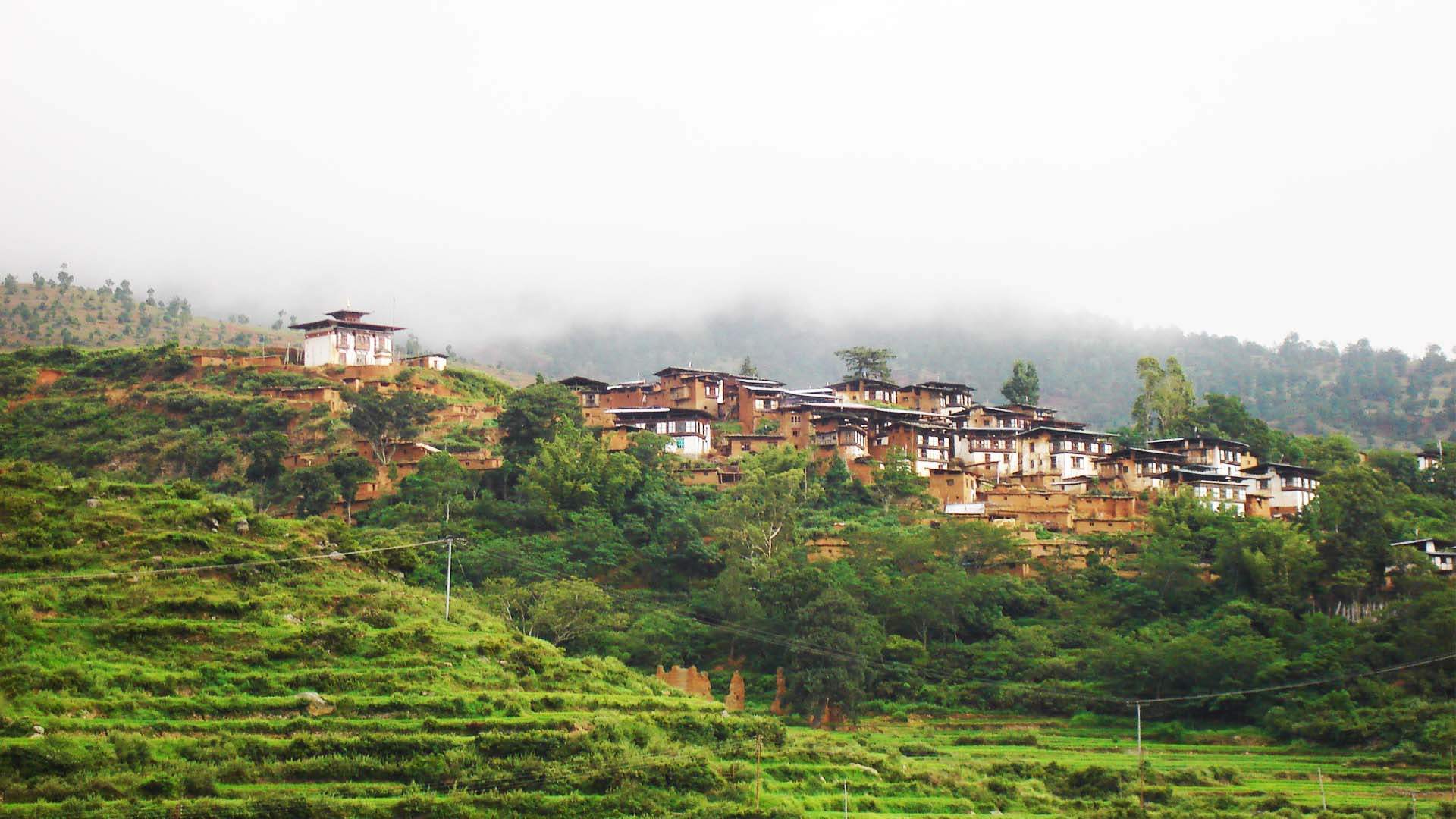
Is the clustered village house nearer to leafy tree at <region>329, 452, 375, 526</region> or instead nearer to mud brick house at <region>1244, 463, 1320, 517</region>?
mud brick house at <region>1244, 463, 1320, 517</region>

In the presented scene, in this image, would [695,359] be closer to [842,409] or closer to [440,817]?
[842,409]

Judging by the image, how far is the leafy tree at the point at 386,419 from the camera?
194 feet

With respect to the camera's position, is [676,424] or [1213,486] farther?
[676,424]

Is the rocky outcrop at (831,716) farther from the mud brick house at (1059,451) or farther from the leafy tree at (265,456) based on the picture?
the leafy tree at (265,456)

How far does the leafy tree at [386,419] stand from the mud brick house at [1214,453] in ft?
107

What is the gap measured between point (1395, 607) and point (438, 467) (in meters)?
33.7

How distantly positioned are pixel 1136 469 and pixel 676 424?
64.5 ft

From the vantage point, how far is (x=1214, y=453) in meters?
65.8

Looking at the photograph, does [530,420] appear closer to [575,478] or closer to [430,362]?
[575,478]

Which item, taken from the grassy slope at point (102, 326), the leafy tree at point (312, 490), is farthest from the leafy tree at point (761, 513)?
the grassy slope at point (102, 326)

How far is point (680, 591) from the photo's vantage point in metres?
52.0

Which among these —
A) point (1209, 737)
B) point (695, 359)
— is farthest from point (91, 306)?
point (1209, 737)

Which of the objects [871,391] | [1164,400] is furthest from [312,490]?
[1164,400]

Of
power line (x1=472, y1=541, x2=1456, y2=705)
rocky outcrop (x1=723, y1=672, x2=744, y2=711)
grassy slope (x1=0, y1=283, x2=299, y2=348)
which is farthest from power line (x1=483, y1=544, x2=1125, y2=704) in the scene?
grassy slope (x1=0, y1=283, x2=299, y2=348)
